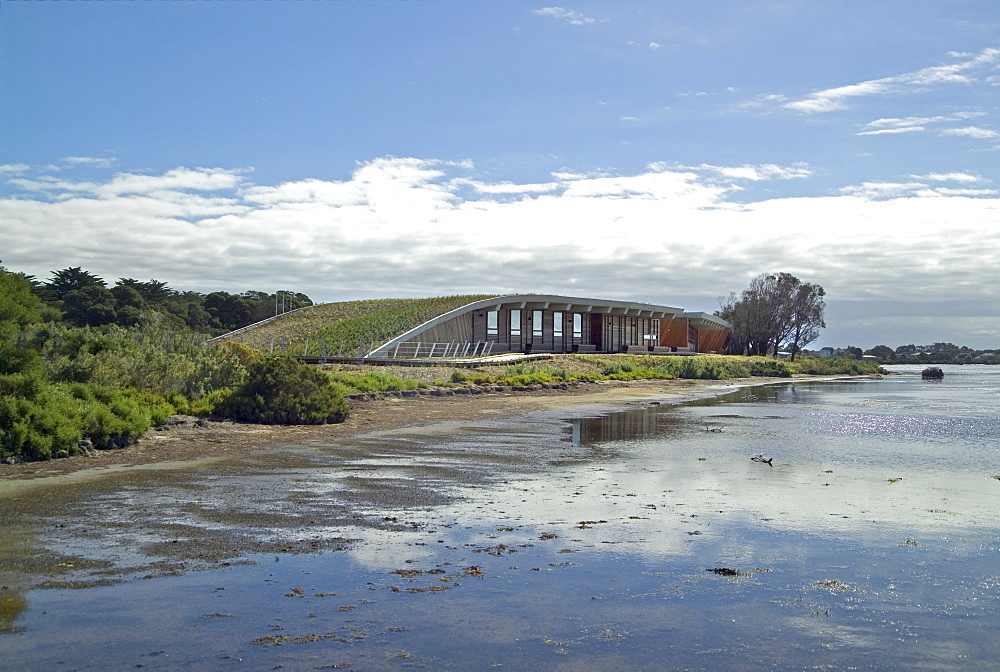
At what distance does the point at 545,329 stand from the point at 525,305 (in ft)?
10.3

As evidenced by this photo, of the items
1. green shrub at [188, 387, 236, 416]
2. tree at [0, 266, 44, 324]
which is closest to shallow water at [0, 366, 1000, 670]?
green shrub at [188, 387, 236, 416]

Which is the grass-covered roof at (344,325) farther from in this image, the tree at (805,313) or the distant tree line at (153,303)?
the tree at (805,313)

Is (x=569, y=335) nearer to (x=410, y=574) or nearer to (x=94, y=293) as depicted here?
(x=94, y=293)

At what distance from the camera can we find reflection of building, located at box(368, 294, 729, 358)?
138 ft

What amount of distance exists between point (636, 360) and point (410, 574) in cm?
4171

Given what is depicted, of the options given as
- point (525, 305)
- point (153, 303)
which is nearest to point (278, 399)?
point (525, 305)

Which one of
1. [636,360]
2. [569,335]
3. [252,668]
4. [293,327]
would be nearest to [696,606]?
[252,668]

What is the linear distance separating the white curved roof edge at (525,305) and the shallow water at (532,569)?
26.9 meters

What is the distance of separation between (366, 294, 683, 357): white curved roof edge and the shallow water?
26.9 metres

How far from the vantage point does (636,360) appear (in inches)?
1857

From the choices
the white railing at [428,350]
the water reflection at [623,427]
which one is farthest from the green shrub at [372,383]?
the white railing at [428,350]

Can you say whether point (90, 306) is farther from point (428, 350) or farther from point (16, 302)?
point (16, 302)

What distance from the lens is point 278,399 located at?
1600cm

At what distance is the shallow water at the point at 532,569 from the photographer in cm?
480
